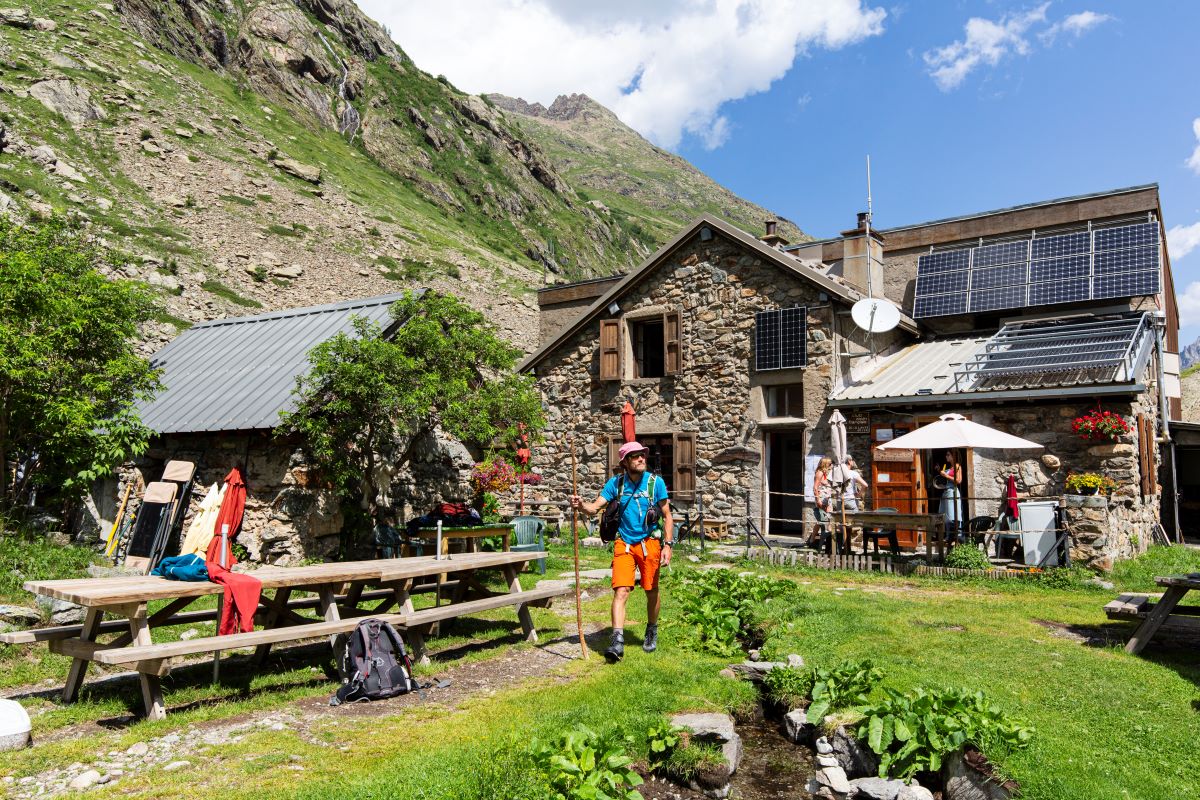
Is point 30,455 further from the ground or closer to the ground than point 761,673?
further from the ground

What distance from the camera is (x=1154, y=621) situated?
6.97 meters

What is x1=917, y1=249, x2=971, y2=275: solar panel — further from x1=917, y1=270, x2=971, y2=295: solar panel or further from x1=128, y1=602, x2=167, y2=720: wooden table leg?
x1=128, y1=602, x2=167, y2=720: wooden table leg

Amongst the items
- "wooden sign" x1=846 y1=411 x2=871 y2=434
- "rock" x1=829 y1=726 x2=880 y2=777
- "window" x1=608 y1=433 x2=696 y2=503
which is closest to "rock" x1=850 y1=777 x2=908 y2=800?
"rock" x1=829 y1=726 x2=880 y2=777

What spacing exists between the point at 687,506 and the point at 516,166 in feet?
233

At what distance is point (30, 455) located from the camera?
37.2 feet

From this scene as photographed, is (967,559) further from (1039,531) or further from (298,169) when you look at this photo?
(298,169)

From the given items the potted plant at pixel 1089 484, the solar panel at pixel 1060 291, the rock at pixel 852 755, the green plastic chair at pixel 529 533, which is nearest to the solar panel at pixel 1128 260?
the solar panel at pixel 1060 291

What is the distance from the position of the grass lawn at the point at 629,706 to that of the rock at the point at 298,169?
153 feet

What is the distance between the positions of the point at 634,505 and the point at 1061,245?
15.7 m

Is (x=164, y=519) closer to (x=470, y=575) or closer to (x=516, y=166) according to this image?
(x=470, y=575)

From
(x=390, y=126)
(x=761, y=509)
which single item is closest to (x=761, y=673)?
(x=761, y=509)

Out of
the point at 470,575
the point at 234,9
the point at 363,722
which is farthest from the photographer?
the point at 234,9

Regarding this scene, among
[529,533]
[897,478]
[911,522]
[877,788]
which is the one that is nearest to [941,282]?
[897,478]

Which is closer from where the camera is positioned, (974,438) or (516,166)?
(974,438)
